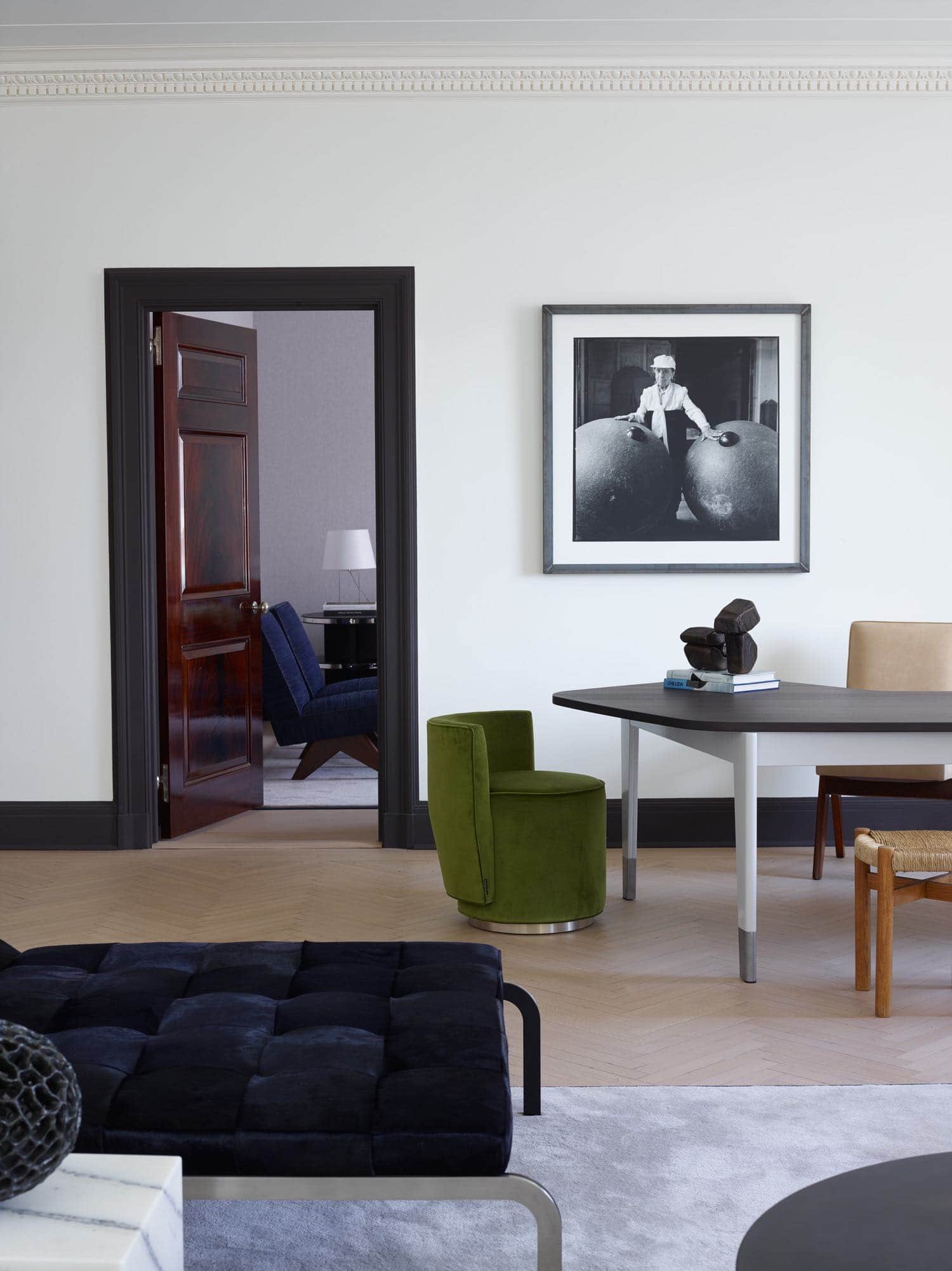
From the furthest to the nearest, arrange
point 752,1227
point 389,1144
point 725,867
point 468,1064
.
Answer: point 725,867 → point 468,1064 → point 389,1144 → point 752,1227

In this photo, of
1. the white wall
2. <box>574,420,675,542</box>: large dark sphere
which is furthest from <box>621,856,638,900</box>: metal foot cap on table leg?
<box>574,420,675,542</box>: large dark sphere

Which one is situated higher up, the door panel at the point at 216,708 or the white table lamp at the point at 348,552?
the white table lamp at the point at 348,552

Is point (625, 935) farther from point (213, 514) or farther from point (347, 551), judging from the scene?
point (347, 551)

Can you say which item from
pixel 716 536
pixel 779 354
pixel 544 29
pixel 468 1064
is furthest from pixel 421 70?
pixel 468 1064

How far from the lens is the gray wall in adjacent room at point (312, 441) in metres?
10.0

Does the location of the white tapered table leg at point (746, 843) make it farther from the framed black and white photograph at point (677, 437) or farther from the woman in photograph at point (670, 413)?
the woman in photograph at point (670, 413)

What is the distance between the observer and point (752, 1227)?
4.90 feet

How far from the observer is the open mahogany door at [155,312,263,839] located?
567 cm

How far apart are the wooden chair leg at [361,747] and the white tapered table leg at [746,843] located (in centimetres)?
380

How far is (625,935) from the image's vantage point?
425 centimetres

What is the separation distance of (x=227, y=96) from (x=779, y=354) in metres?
2.65

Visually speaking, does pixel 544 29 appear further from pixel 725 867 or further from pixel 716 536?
pixel 725 867

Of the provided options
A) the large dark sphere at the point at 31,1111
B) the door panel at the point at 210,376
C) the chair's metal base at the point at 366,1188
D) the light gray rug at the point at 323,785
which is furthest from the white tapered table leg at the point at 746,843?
the door panel at the point at 210,376

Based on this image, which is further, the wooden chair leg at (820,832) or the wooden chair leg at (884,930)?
the wooden chair leg at (820,832)
